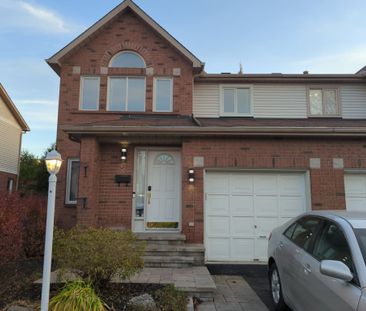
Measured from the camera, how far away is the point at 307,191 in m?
9.48

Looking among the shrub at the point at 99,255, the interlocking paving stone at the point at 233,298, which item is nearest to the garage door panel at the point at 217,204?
the interlocking paving stone at the point at 233,298

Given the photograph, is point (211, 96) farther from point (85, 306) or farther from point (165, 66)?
point (85, 306)

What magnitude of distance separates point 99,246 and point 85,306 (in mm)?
1102

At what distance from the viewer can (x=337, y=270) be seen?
3.32 m

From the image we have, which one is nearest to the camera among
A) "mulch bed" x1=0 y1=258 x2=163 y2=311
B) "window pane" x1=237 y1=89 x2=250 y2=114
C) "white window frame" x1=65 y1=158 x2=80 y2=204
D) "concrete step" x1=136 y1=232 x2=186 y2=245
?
"mulch bed" x1=0 y1=258 x2=163 y2=311

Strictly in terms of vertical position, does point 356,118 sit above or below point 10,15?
below

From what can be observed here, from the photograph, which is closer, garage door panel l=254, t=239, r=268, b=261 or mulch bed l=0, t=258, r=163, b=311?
mulch bed l=0, t=258, r=163, b=311

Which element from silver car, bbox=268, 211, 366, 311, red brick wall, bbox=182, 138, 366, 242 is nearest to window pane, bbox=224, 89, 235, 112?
red brick wall, bbox=182, 138, 366, 242

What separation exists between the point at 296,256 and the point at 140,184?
6.13 meters

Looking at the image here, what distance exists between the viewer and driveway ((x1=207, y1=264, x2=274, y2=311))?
22.7 feet

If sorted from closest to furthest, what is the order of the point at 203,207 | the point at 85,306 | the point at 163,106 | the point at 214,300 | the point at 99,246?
the point at 85,306 < the point at 99,246 < the point at 214,300 < the point at 203,207 < the point at 163,106

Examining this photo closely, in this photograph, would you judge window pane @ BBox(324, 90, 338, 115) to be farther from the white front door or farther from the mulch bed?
the mulch bed

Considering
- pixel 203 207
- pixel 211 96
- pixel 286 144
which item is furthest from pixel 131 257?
pixel 211 96

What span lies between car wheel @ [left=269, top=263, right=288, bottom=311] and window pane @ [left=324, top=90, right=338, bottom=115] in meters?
8.95
